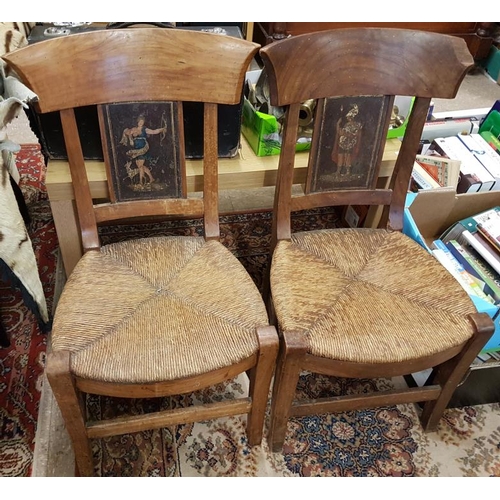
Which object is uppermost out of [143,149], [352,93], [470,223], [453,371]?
[352,93]

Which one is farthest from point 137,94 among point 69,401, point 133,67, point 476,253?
point 476,253

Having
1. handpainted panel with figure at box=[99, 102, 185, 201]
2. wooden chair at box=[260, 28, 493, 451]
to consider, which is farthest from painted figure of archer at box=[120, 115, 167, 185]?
wooden chair at box=[260, 28, 493, 451]

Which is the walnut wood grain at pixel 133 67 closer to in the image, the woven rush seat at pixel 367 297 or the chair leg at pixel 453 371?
the woven rush seat at pixel 367 297

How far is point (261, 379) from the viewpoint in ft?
3.68

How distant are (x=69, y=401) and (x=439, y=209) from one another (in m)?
1.24

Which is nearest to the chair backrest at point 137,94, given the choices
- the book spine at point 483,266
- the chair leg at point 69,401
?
the chair leg at point 69,401

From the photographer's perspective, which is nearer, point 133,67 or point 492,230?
point 133,67

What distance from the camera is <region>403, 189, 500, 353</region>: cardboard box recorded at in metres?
1.45

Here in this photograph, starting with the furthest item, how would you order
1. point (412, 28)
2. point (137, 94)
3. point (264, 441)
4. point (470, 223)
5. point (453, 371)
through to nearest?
point (412, 28) < point (470, 223) < point (264, 441) < point (453, 371) < point (137, 94)

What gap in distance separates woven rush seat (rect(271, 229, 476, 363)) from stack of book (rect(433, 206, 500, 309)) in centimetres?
23

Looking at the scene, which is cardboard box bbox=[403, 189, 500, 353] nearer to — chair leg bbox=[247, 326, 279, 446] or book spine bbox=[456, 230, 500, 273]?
book spine bbox=[456, 230, 500, 273]

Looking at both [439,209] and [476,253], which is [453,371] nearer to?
[476,253]

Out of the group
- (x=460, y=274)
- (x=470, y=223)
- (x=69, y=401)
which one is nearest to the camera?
(x=69, y=401)

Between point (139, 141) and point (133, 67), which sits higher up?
point (133, 67)
